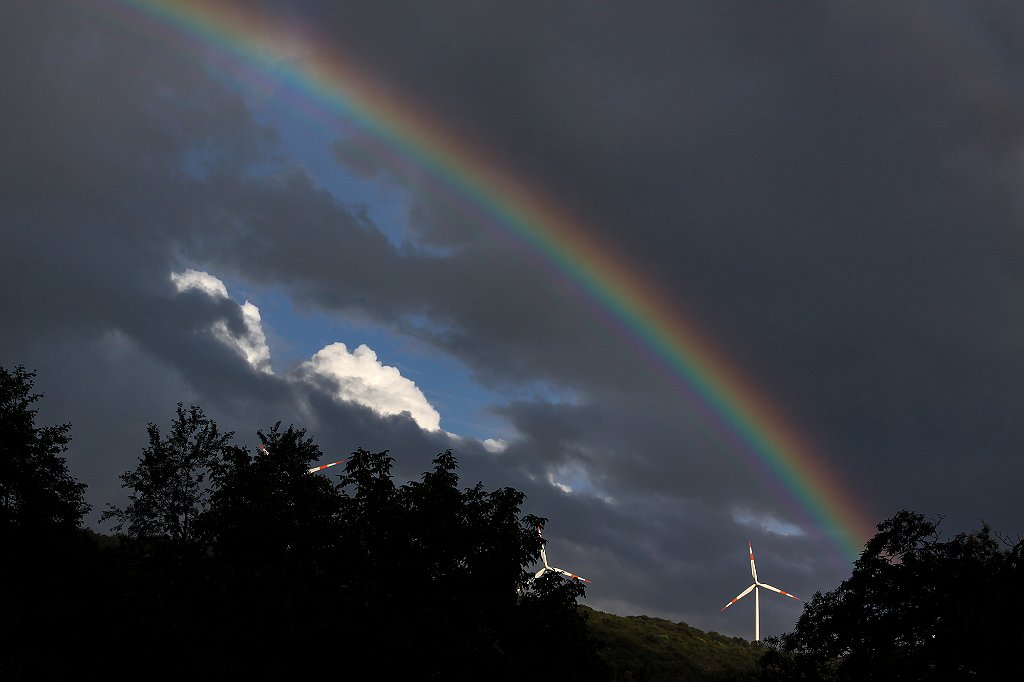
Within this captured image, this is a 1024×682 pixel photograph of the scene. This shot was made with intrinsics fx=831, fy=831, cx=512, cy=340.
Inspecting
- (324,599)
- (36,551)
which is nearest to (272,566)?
(324,599)

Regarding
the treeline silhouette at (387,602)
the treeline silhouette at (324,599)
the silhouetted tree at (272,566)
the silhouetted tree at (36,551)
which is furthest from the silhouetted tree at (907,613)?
the silhouetted tree at (36,551)

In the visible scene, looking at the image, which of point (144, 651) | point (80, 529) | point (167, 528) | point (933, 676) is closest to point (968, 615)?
point (933, 676)

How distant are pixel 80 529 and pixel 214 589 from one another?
92.4 ft

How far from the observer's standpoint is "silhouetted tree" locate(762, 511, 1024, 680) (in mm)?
28250

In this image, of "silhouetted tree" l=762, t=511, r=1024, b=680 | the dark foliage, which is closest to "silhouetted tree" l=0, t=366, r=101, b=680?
the dark foliage

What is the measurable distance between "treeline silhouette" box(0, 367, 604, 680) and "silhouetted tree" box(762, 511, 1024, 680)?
12.4m

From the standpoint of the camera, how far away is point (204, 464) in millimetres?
72500

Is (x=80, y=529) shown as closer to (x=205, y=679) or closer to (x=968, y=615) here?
(x=205, y=679)

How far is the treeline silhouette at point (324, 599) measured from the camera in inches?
1073

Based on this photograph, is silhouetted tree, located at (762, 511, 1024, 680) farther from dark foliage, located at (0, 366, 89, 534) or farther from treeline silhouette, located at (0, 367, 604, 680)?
dark foliage, located at (0, 366, 89, 534)

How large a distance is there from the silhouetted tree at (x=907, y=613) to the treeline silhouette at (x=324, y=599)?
12350mm

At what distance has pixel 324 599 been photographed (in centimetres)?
2731

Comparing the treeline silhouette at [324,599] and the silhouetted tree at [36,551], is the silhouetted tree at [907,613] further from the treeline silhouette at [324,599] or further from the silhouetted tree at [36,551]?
the silhouetted tree at [36,551]

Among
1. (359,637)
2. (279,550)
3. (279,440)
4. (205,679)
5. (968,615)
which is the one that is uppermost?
(279,440)
